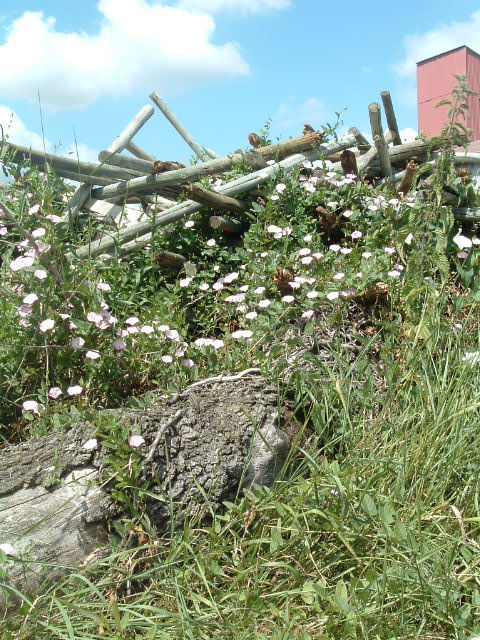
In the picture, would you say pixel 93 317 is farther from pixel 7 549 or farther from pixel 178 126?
pixel 178 126

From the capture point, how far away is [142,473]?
3090 mm

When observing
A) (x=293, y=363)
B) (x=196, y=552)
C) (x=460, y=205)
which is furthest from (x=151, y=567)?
(x=460, y=205)

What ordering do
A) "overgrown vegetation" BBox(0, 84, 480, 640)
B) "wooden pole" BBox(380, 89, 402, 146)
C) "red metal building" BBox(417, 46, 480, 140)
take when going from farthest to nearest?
1. "red metal building" BBox(417, 46, 480, 140)
2. "wooden pole" BBox(380, 89, 402, 146)
3. "overgrown vegetation" BBox(0, 84, 480, 640)

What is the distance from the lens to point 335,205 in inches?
228

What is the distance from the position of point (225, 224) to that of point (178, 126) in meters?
4.04

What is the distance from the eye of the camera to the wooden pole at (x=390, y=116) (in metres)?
7.46

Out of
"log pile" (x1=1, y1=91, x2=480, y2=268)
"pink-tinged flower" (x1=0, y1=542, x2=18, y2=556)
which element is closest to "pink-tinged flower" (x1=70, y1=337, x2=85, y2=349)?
"pink-tinged flower" (x1=0, y1=542, x2=18, y2=556)

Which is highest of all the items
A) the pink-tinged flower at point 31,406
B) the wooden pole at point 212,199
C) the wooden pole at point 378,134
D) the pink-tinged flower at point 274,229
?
the wooden pole at point 378,134

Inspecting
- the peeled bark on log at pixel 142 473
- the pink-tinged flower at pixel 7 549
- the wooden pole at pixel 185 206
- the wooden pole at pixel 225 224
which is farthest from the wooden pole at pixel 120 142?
the pink-tinged flower at pixel 7 549

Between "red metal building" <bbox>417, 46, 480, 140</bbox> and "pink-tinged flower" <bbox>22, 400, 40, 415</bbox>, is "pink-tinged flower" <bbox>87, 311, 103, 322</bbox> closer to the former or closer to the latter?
"pink-tinged flower" <bbox>22, 400, 40, 415</bbox>

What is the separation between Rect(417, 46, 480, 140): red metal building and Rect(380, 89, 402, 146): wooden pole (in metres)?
5.27

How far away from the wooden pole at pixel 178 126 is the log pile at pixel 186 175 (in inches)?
68.6

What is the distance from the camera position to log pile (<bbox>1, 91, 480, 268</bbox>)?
5840mm

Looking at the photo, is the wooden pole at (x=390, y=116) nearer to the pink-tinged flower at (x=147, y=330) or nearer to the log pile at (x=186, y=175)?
the log pile at (x=186, y=175)
